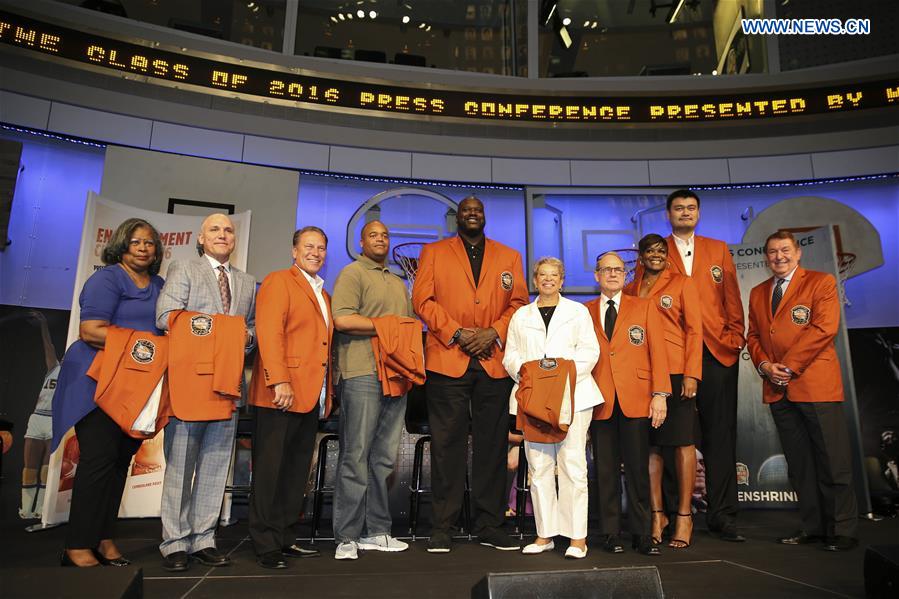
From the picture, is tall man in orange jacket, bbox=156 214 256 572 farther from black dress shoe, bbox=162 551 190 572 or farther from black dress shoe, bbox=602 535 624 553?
black dress shoe, bbox=602 535 624 553

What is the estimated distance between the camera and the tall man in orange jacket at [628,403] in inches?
121

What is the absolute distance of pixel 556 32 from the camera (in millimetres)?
6590

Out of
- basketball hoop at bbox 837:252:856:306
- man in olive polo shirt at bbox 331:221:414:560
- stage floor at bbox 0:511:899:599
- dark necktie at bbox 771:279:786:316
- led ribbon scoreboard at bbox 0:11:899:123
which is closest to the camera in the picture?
stage floor at bbox 0:511:899:599

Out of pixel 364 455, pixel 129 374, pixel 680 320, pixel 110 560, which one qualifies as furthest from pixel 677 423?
pixel 110 560

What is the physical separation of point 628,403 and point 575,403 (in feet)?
1.08

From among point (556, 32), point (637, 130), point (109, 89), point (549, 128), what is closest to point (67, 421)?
point (109, 89)

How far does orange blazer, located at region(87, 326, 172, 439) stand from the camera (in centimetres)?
257

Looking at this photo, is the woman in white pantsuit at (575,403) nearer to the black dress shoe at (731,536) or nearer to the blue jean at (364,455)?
the blue jean at (364,455)

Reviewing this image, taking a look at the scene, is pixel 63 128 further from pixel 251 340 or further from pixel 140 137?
pixel 251 340

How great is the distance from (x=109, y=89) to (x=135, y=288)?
3.37m

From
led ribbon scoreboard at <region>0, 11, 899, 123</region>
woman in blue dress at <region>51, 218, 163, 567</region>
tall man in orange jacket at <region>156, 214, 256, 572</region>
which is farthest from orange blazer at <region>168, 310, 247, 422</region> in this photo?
led ribbon scoreboard at <region>0, 11, 899, 123</region>

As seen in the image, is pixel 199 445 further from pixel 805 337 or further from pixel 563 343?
pixel 805 337

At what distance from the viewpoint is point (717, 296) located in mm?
3619

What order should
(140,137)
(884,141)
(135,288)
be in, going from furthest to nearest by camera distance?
(884,141), (140,137), (135,288)
